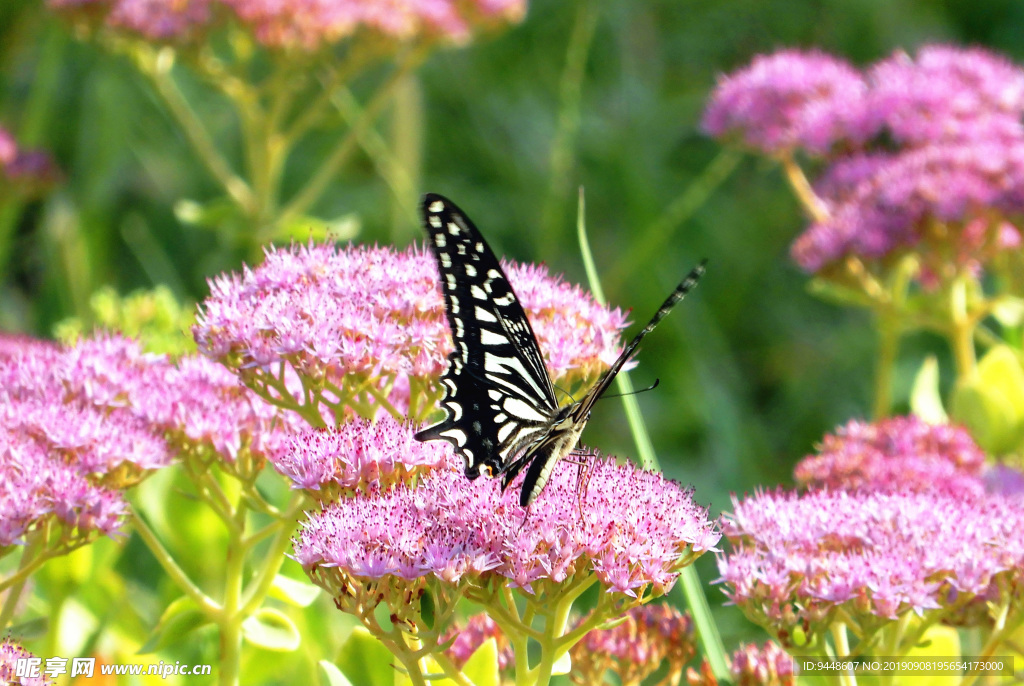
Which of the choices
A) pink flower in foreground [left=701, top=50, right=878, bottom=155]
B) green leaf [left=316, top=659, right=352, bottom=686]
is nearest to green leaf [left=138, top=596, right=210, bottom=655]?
green leaf [left=316, top=659, right=352, bottom=686]

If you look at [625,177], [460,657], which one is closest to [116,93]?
[625,177]

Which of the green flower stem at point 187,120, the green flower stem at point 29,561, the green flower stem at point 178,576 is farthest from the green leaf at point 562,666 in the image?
the green flower stem at point 187,120

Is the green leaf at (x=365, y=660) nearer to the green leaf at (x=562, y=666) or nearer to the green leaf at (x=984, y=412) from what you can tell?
the green leaf at (x=562, y=666)

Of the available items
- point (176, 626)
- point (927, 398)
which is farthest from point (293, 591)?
point (927, 398)

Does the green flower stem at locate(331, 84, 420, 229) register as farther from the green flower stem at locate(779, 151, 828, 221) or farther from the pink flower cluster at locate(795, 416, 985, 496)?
the pink flower cluster at locate(795, 416, 985, 496)

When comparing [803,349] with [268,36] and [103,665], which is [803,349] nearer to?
[268,36]
